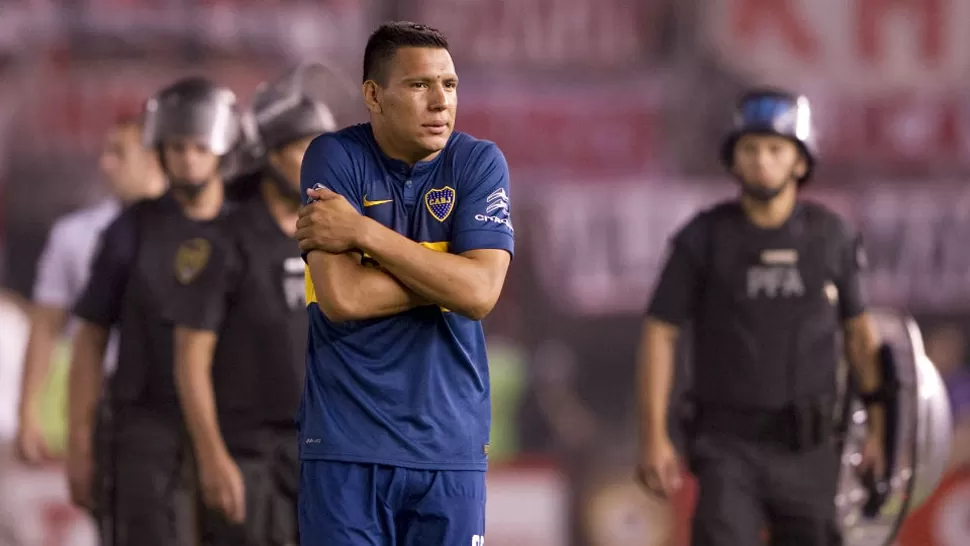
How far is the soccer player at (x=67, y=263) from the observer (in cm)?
A: 701

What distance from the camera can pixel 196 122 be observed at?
20.2 feet

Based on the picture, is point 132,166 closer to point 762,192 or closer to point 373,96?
point 762,192

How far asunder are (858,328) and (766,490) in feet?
2.15

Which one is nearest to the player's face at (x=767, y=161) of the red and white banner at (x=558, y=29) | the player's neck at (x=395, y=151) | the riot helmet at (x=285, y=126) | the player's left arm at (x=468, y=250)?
the riot helmet at (x=285, y=126)

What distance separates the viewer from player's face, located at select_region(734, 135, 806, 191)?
6160 millimetres

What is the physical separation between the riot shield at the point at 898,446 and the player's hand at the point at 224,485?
201cm

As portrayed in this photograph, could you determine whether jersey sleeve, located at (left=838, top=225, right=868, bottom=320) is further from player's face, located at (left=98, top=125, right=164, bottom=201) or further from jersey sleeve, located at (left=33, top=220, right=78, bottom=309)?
jersey sleeve, located at (left=33, top=220, right=78, bottom=309)

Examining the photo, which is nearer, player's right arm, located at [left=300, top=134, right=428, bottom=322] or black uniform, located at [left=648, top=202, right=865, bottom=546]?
player's right arm, located at [left=300, top=134, right=428, bottom=322]

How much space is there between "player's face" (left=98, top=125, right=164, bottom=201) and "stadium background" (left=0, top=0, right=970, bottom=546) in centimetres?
125

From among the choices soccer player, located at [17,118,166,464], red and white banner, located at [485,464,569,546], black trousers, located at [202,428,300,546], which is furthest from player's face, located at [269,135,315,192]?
red and white banner, located at [485,464,569,546]

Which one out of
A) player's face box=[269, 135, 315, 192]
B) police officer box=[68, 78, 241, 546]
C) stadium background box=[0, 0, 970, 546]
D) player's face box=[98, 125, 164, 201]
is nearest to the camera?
player's face box=[269, 135, 315, 192]

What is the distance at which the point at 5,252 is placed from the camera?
8898 millimetres

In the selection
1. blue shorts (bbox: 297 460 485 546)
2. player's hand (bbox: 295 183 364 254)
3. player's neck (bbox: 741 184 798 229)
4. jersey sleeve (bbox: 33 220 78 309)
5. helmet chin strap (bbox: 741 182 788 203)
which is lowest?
blue shorts (bbox: 297 460 485 546)

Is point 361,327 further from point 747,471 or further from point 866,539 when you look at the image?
point 866,539
